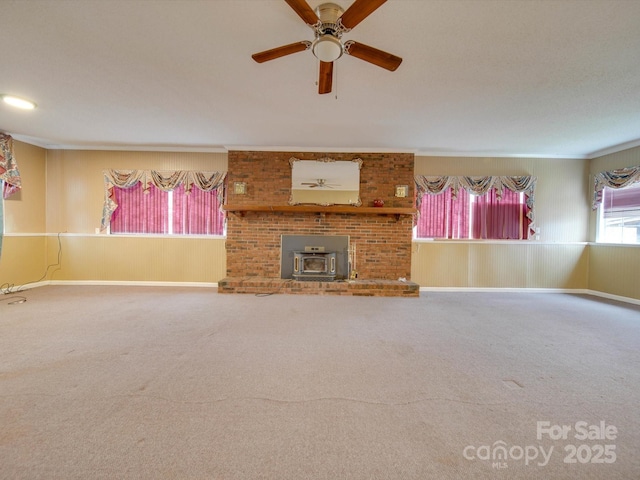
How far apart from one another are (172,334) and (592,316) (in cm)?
510

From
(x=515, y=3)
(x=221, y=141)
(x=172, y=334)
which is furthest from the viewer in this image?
(x=221, y=141)

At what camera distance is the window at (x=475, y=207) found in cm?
485

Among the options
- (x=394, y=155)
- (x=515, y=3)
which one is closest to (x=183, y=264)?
(x=394, y=155)

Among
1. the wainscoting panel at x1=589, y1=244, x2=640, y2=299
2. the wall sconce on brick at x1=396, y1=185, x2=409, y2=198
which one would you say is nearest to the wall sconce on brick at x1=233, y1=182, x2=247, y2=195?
the wall sconce on brick at x1=396, y1=185, x2=409, y2=198

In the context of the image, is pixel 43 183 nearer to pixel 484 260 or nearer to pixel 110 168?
pixel 110 168

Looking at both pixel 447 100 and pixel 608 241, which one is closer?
pixel 447 100

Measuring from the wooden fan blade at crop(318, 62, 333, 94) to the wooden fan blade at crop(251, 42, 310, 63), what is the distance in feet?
0.64

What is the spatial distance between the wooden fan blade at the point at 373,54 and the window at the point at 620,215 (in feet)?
16.5

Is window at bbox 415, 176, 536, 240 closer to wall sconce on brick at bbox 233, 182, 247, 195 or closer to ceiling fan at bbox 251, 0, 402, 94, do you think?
wall sconce on brick at bbox 233, 182, 247, 195

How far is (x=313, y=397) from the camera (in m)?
1.69

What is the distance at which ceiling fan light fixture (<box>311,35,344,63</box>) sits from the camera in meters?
1.64

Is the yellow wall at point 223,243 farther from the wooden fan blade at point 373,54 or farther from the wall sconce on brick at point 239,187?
the wooden fan blade at point 373,54

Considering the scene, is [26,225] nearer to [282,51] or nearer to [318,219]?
[318,219]

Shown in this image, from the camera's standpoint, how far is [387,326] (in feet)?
9.71
